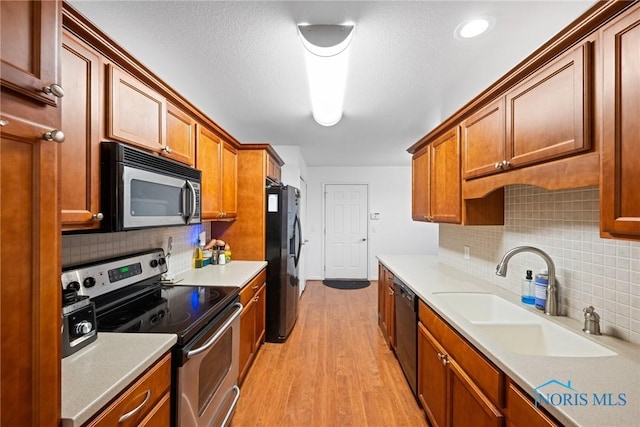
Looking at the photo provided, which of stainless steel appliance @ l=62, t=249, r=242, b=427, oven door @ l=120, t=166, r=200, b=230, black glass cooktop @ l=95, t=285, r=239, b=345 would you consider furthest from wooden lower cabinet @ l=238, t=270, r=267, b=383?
oven door @ l=120, t=166, r=200, b=230

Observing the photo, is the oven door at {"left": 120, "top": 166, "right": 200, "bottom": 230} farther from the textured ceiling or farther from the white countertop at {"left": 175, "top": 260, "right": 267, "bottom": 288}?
the textured ceiling

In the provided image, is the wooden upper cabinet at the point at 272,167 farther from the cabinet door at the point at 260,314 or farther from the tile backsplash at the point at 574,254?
the tile backsplash at the point at 574,254

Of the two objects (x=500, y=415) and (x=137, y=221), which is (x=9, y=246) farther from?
(x=500, y=415)

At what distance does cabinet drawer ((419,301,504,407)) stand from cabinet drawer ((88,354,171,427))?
127 cm

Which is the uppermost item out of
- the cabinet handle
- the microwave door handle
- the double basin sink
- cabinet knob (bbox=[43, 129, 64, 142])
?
cabinet knob (bbox=[43, 129, 64, 142])

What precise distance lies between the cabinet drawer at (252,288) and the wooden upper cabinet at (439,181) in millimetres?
1725

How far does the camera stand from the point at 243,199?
9.62ft

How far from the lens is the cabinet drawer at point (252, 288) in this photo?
216 cm

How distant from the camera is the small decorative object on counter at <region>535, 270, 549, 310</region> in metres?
1.47

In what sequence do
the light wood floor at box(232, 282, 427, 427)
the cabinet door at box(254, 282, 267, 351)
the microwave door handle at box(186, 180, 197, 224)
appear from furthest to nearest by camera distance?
the cabinet door at box(254, 282, 267, 351) < the light wood floor at box(232, 282, 427, 427) < the microwave door handle at box(186, 180, 197, 224)

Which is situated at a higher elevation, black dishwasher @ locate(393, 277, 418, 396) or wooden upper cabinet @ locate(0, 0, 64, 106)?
wooden upper cabinet @ locate(0, 0, 64, 106)

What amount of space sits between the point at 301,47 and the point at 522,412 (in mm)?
1926

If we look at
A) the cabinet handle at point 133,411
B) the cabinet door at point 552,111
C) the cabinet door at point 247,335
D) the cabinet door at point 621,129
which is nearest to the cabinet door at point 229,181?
the cabinet door at point 247,335

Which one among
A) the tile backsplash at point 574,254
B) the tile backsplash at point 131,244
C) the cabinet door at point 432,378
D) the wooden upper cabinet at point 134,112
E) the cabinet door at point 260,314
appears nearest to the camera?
the tile backsplash at point 574,254
